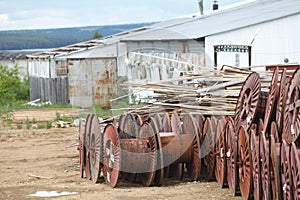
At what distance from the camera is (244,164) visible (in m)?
10.9

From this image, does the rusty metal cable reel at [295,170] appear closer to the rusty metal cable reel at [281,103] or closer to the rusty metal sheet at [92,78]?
the rusty metal cable reel at [281,103]

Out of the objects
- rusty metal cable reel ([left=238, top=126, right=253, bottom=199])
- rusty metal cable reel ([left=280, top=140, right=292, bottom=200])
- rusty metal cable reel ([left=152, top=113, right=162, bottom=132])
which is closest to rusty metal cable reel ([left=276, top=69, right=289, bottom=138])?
rusty metal cable reel ([left=238, top=126, right=253, bottom=199])

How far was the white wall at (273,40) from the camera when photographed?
2352cm

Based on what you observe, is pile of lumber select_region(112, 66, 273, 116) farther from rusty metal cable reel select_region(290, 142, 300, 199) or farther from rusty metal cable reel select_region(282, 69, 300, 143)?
rusty metal cable reel select_region(290, 142, 300, 199)

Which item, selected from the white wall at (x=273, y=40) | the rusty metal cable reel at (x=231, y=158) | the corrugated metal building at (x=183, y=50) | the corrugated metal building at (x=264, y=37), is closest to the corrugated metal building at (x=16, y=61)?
the corrugated metal building at (x=183, y=50)

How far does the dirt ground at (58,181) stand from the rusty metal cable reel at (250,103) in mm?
1205

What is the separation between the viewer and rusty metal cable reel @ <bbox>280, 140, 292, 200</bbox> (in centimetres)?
895

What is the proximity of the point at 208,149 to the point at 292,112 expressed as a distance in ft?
9.41

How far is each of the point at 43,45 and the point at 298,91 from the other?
120 m

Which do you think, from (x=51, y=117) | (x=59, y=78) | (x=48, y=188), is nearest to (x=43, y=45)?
(x=59, y=78)

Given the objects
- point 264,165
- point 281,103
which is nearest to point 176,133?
point 281,103

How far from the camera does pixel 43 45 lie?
418 ft

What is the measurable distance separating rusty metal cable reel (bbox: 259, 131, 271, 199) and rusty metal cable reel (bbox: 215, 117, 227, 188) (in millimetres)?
2001

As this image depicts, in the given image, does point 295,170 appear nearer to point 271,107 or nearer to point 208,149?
point 271,107
